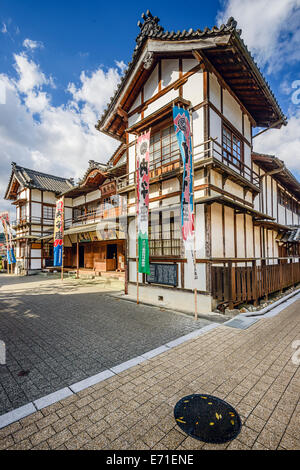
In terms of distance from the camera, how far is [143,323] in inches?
273

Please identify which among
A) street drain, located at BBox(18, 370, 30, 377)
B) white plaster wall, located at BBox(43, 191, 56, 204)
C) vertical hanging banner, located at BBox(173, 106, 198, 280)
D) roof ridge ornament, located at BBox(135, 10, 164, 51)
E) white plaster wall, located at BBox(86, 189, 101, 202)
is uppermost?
roof ridge ornament, located at BBox(135, 10, 164, 51)

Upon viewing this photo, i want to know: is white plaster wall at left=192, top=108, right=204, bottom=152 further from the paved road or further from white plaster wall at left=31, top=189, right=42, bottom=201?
Answer: white plaster wall at left=31, top=189, right=42, bottom=201

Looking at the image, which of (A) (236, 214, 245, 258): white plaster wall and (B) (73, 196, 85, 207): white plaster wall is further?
(B) (73, 196, 85, 207): white plaster wall

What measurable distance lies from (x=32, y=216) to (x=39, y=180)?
534cm

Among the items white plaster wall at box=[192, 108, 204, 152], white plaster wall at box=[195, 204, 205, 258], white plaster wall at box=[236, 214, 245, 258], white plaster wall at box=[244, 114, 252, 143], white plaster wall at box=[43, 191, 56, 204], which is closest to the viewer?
white plaster wall at box=[195, 204, 205, 258]

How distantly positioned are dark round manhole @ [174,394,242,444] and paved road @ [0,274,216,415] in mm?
1834

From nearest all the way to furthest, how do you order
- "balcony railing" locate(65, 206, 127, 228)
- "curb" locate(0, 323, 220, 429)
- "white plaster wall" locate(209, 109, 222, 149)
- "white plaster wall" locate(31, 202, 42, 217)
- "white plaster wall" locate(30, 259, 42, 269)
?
"curb" locate(0, 323, 220, 429) → "white plaster wall" locate(209, 109, 222, 149) → "balcony railing" locate(65, 206, 127, 228) → "white plaster wall" locate(30, 259, 42, 269) → "white plaster wall" locate(31, 202, 42, 217)

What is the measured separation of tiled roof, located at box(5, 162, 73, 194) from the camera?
2611 centimetres

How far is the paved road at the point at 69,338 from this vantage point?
382 cm

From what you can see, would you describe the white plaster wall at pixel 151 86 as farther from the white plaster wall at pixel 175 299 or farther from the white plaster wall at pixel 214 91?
the white plaster wall at pixel 175 299

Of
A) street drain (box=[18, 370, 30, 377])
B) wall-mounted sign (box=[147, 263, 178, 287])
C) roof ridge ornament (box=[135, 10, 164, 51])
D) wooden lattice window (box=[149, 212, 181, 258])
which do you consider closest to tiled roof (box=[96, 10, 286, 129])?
roof ridge ornament (box=[135, 10, 164, 51])

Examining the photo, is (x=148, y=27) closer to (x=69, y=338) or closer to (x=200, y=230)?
(x=200, y=230)
